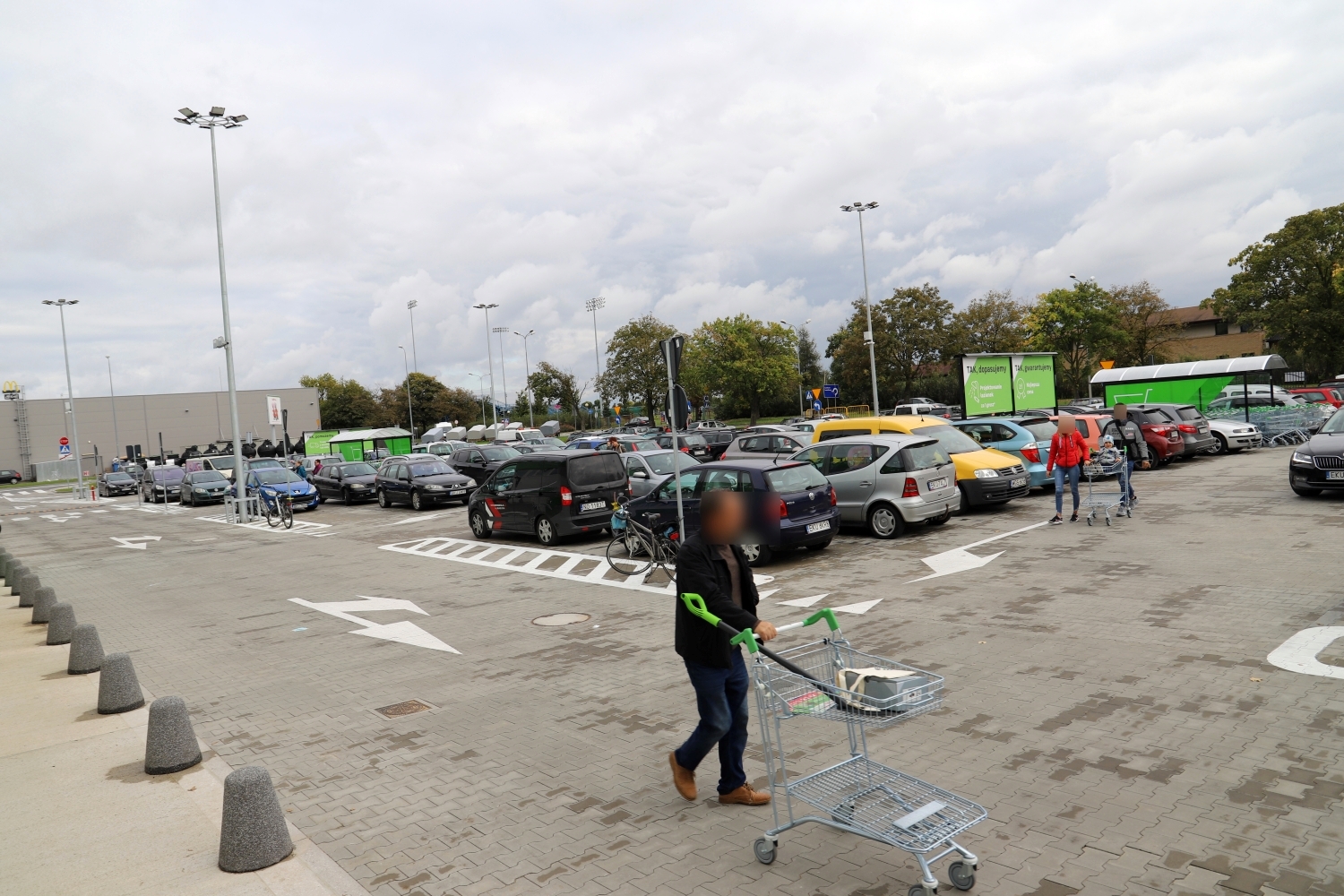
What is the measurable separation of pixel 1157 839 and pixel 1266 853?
0.44m

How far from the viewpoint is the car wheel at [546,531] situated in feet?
54.8

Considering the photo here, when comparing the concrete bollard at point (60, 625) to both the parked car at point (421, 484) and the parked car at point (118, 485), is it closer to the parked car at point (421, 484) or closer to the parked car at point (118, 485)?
the parked car at point (421, 484)

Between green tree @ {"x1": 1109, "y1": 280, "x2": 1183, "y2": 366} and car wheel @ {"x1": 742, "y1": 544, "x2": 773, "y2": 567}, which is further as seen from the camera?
green tree @ {"x1": 1109, "y1": 280, "x2": 1183, "y2": 366}

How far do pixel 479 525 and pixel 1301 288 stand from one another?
51.8m

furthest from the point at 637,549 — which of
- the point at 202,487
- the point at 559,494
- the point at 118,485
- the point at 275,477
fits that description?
the point at 118,485

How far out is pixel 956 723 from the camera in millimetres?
5840

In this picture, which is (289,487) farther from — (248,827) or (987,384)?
(248,827)

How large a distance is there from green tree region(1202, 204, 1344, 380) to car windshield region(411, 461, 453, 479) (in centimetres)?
4667

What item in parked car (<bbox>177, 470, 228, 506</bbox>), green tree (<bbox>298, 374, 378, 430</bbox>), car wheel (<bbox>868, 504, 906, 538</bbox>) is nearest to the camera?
car wheel (<bbox>868, 504, 906, 538</bbox>)

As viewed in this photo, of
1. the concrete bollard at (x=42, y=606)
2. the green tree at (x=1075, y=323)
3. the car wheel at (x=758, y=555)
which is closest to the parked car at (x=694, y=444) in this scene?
the car wheel at (x=758, y=555)

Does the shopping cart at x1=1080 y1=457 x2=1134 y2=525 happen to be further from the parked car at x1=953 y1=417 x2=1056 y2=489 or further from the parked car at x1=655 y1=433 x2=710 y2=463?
the parked car at x1=655 y1=433 x2=710 y2=463

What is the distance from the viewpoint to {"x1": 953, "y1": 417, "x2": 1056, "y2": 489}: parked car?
1794 cm

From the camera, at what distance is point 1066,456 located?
1384cm

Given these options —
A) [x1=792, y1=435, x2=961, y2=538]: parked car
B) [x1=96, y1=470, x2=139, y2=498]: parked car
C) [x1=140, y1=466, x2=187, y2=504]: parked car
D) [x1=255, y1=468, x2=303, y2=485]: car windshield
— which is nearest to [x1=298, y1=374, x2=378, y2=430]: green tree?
[x1=96, y1=470, x2=139, y2=498]: parked car
